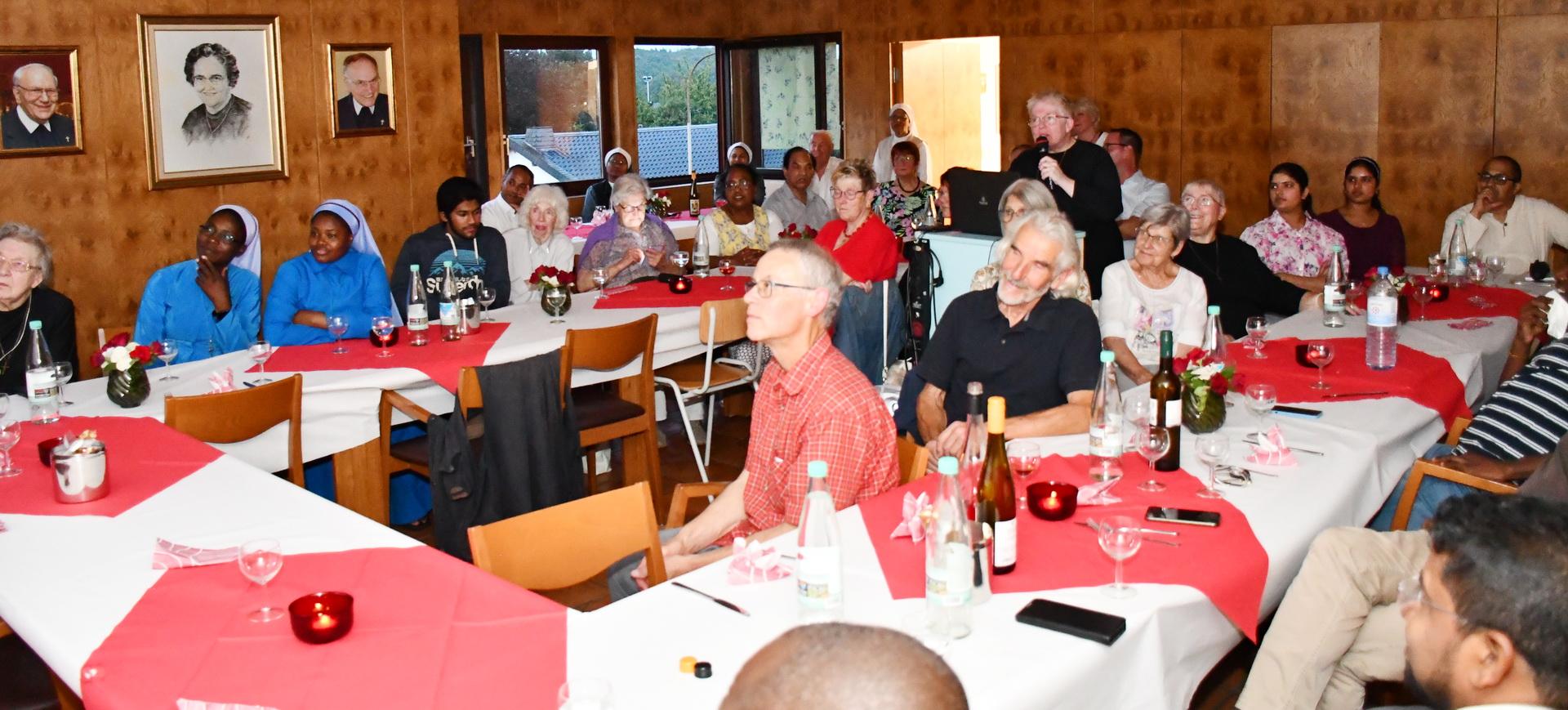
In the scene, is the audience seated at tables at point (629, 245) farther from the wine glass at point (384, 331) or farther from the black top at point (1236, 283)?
the black top at point (1236, 283)

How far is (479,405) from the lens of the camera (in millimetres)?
4504

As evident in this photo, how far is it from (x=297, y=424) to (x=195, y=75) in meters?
3.14

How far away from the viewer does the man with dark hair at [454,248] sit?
6.12 metres

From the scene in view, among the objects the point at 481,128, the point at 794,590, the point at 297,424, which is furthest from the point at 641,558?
the point at 481,128

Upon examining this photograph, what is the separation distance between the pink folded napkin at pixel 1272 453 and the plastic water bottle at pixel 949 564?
119cm

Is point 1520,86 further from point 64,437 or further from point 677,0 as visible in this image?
point 64,437

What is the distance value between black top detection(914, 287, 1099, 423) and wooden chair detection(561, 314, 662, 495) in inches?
61.8

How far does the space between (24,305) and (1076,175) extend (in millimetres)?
4462

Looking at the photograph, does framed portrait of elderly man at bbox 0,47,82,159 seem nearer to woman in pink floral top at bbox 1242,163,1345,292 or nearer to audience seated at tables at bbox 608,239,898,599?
audience seated at tables at bbox 608,239,898,599

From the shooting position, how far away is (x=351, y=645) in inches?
89.7

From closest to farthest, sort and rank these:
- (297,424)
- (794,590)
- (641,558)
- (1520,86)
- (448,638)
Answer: (448,638) < (794,590) < (641,558) < (297,424) < (1520,86)

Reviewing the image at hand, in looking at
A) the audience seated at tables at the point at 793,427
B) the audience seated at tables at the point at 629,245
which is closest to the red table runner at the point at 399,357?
the audience seated at tables at the point at 629,245

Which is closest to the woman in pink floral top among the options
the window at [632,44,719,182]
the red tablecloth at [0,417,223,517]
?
the red tablecloth at [0,417,223,517]

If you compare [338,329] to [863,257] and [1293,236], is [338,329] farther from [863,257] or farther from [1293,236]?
[1293,236]
